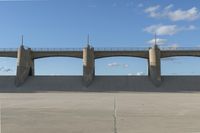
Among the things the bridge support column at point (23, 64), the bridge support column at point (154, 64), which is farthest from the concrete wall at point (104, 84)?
the bridge support column at point (154, 64)

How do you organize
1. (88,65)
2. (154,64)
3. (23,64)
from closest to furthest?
(154,64), (88,65), (23,64)

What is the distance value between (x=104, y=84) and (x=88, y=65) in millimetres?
5241

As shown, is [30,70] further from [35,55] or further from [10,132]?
[10,132]

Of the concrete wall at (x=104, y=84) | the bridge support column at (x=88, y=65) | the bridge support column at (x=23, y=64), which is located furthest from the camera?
the bridge support column at (x=23, y=64)

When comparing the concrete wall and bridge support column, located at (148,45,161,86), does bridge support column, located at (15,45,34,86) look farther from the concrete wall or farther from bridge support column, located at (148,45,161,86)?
bridge support column, located at (148,45,161,86)

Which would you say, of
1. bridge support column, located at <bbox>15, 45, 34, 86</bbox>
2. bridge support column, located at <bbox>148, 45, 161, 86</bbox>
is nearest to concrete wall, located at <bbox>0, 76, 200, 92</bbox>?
bridge support column, located at <bbox>15, 45, 34, 86</bbox>

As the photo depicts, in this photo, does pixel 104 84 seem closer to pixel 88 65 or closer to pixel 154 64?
pixel 88 65

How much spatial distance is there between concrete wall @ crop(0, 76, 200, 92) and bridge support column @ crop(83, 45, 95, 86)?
1244 millimetres

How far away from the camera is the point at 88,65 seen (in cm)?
7812

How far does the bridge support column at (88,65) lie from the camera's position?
255 ft

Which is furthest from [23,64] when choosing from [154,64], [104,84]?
[154,64]

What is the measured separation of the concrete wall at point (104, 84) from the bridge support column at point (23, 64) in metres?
1.23

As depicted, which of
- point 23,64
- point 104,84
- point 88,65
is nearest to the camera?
point 104,84

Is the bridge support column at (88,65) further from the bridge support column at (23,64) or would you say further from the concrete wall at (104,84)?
the bridge support column at (23,64)
